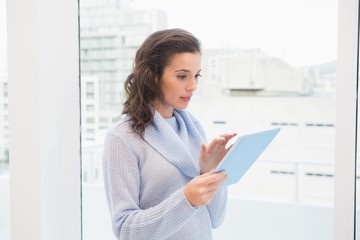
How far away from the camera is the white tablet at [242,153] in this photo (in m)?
0.92

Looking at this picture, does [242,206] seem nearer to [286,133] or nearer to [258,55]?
[286,133]

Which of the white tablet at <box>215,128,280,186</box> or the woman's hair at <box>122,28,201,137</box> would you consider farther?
the woman's hair at <box>122,28,201,137</box>

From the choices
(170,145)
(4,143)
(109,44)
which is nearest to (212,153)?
(170,145)

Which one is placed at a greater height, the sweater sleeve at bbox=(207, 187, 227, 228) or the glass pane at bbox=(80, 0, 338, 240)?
the glass pane at bbox=(80, 0, 338, 240)

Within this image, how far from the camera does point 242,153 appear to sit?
964 mm

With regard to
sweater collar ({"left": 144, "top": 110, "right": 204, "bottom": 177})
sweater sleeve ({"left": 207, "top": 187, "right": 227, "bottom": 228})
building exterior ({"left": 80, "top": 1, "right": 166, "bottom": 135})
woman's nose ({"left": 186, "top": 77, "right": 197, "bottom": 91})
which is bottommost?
sweater sleeve ({"left": 207, "top": 187, "right": 227, "bottom": 228})

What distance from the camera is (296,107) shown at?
1.50m

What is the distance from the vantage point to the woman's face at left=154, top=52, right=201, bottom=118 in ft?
3.63

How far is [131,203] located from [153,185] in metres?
0.09

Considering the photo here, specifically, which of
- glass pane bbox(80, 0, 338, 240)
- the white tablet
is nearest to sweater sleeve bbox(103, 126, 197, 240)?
the white tablet

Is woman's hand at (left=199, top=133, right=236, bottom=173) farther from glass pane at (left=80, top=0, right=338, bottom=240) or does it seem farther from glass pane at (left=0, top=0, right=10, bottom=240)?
glass pane at (left=0, top=0, right=10, bottom=240)

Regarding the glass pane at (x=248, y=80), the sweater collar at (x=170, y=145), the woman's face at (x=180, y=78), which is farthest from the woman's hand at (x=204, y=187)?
the glass pane at (x=248, y=80)

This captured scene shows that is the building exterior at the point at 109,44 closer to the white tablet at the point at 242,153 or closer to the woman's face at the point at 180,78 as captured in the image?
the woman's face at the point at 180,78

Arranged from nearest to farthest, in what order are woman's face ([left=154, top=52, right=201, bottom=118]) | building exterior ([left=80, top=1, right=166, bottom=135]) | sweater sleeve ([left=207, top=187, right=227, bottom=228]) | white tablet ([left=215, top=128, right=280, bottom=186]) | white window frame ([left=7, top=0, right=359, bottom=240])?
white tablet ([left=215, top=128, right=280, bottom=186]) < woman's face ([left=154, top=52, right=201, bottom=118]) < sweater sleeve ([left=207, top=187, right=227, bottom=228]) < white window frame ([left=7, top=0, right=359, bottom=240]) < building exterior ([left=80, top=1, right=166, bottom=135])
